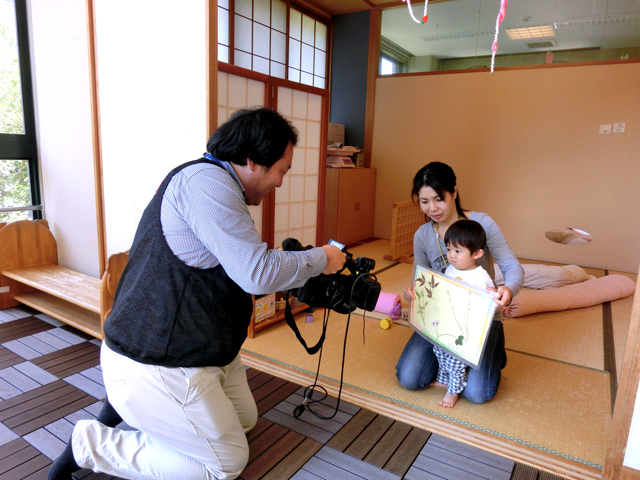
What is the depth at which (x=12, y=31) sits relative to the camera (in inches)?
124

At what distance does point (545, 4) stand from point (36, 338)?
5.28m

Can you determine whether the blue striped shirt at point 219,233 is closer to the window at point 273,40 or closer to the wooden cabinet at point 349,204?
the wooden cabinet at point 349,204

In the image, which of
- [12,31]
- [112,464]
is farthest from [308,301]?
[12,31]

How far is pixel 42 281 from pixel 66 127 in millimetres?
1036

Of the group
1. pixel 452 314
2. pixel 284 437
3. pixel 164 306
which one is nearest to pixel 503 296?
pixel 452 314

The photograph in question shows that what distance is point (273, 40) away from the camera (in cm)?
500

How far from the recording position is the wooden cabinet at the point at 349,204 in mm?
4910

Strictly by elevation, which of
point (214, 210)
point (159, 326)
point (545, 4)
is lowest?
point (159, 326)

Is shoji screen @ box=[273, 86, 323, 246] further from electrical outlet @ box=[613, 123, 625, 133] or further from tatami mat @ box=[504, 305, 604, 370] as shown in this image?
electrical outlet @ box=[613, 123, 625, 133]

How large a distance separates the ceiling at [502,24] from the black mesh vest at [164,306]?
184 inches

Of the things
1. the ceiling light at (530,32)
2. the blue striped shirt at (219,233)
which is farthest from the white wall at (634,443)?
the ceiling light at (530,32)

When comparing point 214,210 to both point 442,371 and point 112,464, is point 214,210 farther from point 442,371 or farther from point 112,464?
point 442,371

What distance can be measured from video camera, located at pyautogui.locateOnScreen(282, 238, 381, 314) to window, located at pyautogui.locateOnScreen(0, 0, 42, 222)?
107 inches

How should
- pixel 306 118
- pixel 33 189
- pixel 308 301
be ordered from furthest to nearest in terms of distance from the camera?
1. pixel 33 189
2. pixel 306 118
3. pixel 308 301
